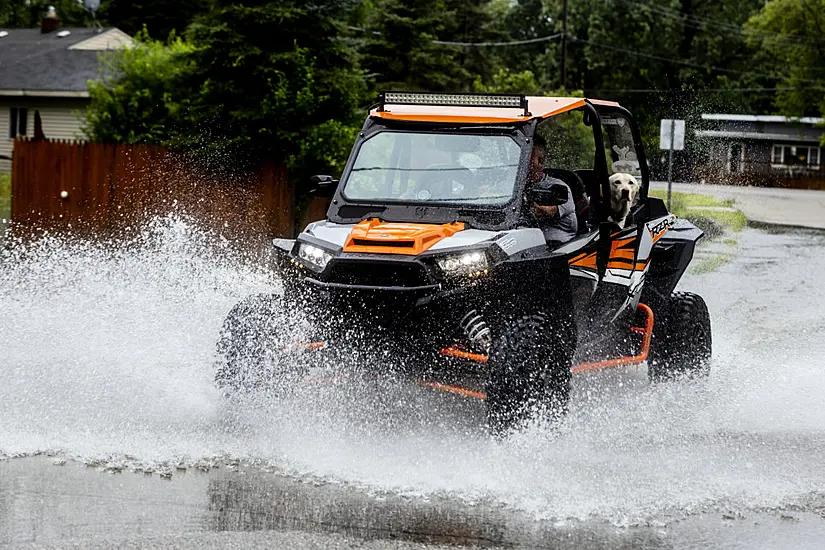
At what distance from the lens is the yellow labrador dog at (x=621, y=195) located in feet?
29.6

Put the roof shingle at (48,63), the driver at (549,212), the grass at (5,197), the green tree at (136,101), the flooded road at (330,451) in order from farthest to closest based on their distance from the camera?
the roof shingle at (48,63) < the grass at (5,197) < the green tree at (136,101) < the driver at (549,212) < the flooded road at (330,451)

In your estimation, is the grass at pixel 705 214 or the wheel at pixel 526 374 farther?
the grass at pixel 705 214

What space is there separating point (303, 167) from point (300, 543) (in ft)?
43.1

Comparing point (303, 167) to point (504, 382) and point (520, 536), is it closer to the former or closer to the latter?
point (504, 382)

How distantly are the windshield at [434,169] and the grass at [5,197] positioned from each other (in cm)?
1761

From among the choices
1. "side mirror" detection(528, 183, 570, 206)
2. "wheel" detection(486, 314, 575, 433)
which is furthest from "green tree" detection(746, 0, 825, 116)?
"wheel" detection(486, 314, 575, 433)

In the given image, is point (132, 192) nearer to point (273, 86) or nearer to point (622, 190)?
point (273, 86)

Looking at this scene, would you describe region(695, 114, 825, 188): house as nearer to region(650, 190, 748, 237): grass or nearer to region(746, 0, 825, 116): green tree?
region(746, 0, 825, 116): green tree

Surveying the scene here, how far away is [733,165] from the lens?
59188 millimetres

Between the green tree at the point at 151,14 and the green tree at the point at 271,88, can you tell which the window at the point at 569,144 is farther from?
the green tree at the point at 151,14

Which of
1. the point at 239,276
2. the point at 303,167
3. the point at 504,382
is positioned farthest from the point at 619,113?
the point at 303,167

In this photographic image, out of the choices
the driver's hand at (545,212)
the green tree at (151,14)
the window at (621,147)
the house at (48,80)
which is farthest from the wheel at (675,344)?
the green tree at (151,14)

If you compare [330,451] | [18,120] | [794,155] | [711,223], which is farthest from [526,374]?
[794,155]

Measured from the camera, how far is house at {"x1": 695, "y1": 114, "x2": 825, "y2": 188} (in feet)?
204
